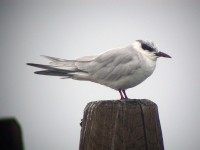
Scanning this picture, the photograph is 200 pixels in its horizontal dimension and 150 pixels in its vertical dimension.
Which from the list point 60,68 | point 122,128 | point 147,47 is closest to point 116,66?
point 147,47

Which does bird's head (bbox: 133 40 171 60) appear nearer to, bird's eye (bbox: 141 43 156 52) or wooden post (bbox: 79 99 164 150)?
bird's eye (bbox: 141 43 156 52)

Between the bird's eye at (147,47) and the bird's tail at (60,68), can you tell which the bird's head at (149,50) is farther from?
the bird's tail at (60,68)

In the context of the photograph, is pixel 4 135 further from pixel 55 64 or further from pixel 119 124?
pixel 55 64

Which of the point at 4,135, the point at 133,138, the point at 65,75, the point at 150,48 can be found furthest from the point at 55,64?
the point at 4,135

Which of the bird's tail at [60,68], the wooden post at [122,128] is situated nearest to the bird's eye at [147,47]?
the bird's tail at [60,68]

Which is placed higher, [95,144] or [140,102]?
[140,102]

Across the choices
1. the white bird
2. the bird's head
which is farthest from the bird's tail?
the bird's head
